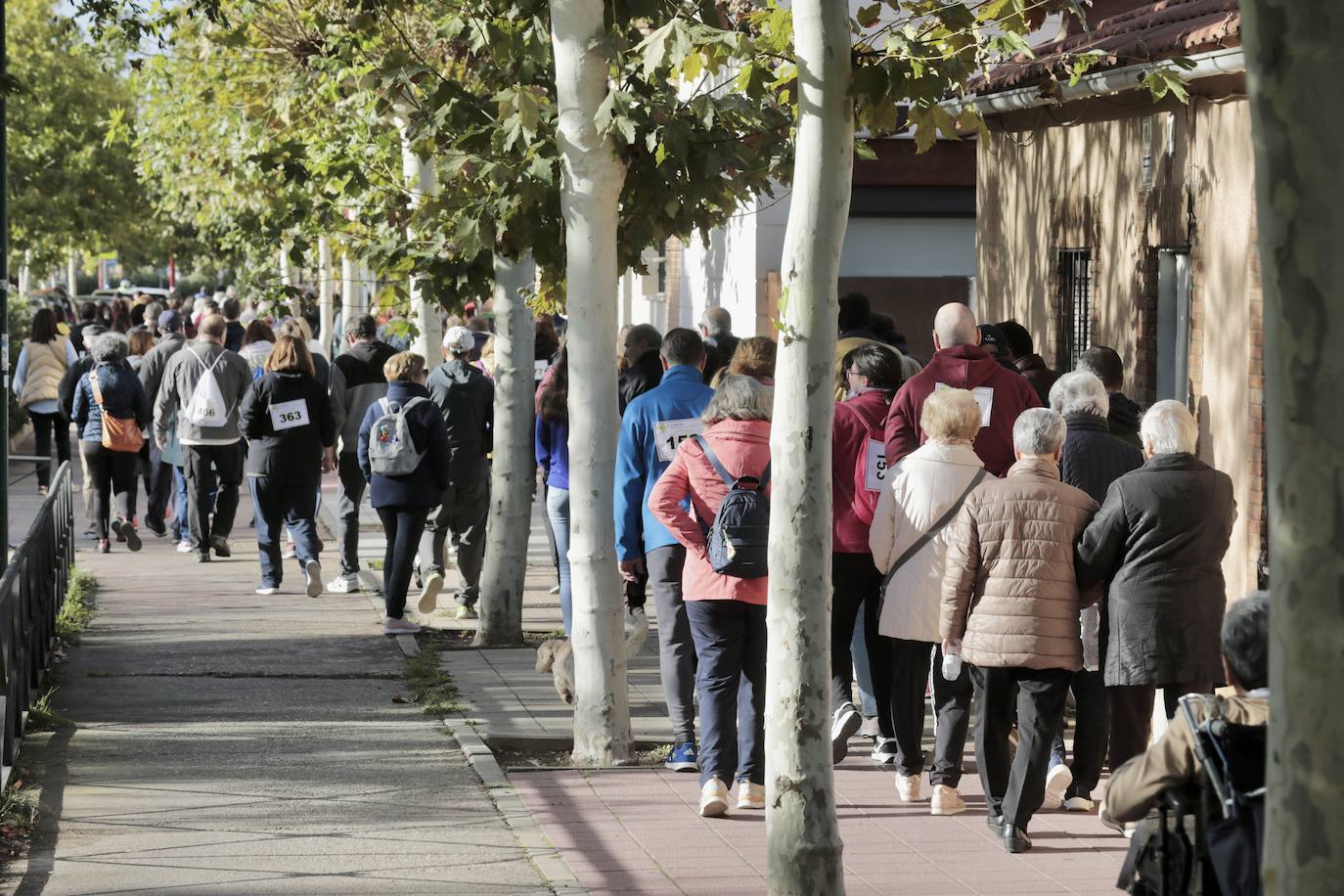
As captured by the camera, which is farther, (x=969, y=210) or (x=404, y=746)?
(x=969, y=210)

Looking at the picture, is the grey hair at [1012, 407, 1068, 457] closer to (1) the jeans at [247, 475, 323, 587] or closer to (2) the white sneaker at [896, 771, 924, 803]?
(2) the white sneaker at [896, 771, 924, 803]

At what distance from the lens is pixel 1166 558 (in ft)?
23.4

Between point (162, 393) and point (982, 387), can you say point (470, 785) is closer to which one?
point (982, 387)

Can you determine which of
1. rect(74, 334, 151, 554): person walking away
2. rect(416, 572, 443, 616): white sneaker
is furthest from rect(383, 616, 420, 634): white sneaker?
rect(74, 334, 151, 554): person walking away

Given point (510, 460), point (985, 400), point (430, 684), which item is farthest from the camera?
point (510, 460)

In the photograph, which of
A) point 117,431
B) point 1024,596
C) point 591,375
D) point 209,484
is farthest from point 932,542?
point 117,431

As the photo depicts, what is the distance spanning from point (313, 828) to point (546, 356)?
26.2ft

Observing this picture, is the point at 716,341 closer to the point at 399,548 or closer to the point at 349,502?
the point at 399,548

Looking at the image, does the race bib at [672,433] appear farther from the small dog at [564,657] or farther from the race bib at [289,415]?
the race bib at [289,415]

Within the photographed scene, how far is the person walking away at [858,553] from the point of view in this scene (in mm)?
8594

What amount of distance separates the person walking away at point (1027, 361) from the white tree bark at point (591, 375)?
2476 millimetres

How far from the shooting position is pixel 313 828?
24.3 feet

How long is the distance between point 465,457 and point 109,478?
477 cm

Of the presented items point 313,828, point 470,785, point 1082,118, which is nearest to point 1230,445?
point 1082,118
